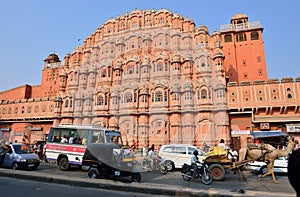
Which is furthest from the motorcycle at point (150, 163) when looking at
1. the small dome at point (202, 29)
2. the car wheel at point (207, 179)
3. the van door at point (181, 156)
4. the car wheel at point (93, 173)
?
the small dome at point (202, 29)

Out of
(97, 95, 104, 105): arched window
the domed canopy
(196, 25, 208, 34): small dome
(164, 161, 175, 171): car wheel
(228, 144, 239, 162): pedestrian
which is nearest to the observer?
(228, 144, 239, 162): pedestrian

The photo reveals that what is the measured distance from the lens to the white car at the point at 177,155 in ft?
46.4

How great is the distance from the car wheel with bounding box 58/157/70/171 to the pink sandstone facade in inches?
507

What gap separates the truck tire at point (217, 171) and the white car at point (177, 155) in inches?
123

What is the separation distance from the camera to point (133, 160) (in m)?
10.1

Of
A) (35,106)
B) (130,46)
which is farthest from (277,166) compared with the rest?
(35,106)

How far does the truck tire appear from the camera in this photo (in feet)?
35.0

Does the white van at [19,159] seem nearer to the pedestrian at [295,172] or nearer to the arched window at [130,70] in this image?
the pedestrian at [295,172]

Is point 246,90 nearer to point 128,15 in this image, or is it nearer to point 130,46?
point 130,46

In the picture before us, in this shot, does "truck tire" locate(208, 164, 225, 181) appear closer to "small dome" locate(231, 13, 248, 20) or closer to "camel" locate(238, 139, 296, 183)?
"camel" locate(238, 139, 296, 183)

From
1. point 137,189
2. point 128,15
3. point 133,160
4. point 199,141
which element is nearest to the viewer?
point 137,189

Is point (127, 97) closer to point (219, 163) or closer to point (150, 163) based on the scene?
point (150, 163)

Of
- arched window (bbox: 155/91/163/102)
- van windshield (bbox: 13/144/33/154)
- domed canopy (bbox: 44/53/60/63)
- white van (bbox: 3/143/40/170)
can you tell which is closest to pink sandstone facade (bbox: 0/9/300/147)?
arched window (bbox: 155/91/163/102)

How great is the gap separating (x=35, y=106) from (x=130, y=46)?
20.9 meters
